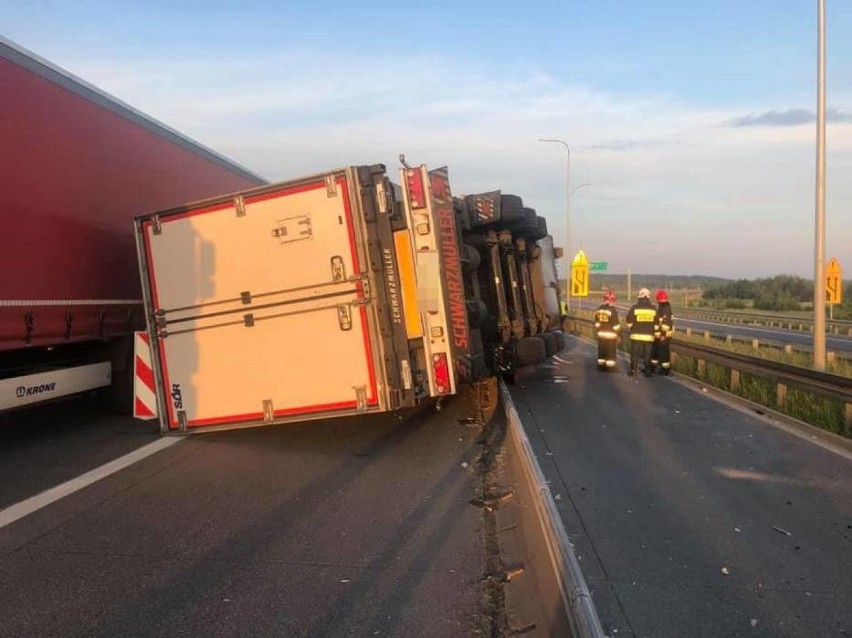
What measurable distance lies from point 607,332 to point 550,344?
2.20 meters

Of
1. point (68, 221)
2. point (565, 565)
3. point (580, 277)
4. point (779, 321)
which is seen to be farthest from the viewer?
point (779, 321)

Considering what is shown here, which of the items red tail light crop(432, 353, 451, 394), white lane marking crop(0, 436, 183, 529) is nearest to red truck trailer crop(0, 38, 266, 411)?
white lane marking crop(0, 436, 183, 529)

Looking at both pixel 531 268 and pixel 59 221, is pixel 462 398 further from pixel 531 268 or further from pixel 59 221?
pixel 59 221

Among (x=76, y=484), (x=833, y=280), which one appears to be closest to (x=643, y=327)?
(x=833, y=280)

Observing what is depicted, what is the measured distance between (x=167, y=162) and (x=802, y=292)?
84930mm

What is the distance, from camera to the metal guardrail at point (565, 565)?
3268mm

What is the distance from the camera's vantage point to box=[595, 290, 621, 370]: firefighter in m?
15.6

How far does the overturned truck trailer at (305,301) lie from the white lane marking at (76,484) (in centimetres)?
39

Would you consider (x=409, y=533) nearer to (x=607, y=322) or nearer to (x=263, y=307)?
(x=263, y=307)

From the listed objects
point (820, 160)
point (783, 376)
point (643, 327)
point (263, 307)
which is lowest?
point (783, 376)

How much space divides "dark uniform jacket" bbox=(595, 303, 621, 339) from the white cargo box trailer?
809cm

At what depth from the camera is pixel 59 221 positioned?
7867 mm

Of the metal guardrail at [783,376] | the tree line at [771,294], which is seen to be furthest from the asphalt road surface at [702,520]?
the tree line at [771,294]

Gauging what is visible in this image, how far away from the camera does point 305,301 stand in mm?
7672
